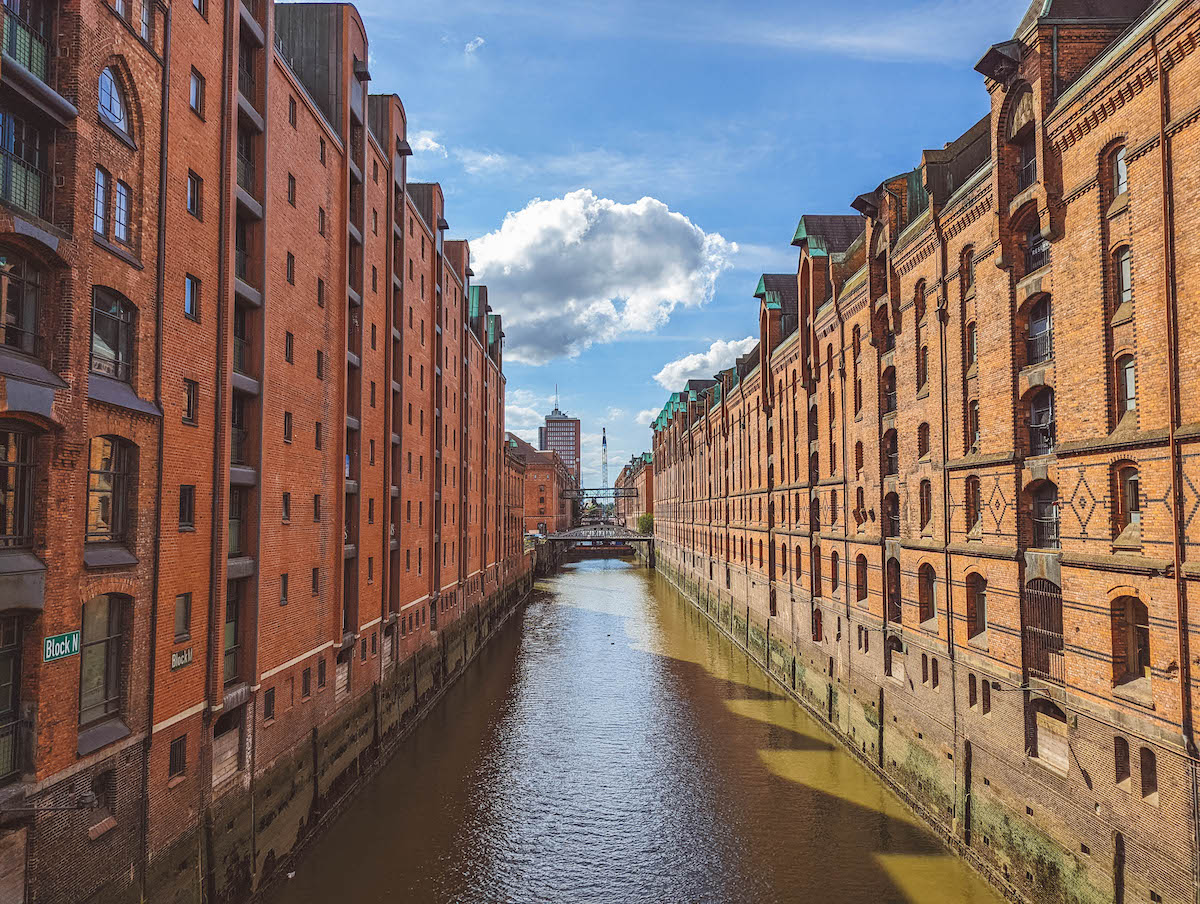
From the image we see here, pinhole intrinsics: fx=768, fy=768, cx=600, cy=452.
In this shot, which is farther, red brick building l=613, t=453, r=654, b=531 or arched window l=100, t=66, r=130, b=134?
red brick building l=613, t=453, r=654, b=531

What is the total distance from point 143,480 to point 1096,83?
678 inches

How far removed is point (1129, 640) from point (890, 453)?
11.2 m

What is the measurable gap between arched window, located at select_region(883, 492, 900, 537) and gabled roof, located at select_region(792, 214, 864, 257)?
11.3m

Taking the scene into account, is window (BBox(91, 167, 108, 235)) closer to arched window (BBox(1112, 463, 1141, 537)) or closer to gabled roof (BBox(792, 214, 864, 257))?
arched window (BBox(1112, 463, 1141, 537))

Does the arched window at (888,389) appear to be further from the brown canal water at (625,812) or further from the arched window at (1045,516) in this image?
the brown canal water at (625,812)

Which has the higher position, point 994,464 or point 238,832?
point 994,464

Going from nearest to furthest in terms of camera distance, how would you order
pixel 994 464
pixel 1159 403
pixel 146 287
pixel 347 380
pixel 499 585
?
pixel 1159 403, pixel 146 287, pixel 994 464, pixel 347 380, pixel 499 585

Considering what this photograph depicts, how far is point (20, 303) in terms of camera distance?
10273 millimetres

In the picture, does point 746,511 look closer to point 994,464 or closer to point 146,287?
point 994,464

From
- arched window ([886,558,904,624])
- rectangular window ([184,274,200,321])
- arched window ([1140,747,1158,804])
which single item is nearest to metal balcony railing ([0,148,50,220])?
rectangular window ([184,274,200,321])

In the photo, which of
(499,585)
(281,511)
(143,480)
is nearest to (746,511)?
(499,585)

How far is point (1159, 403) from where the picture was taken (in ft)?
38.7

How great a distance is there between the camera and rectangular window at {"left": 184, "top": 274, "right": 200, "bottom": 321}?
14.1 meters

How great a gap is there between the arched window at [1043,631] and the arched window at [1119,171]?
23.5ft
